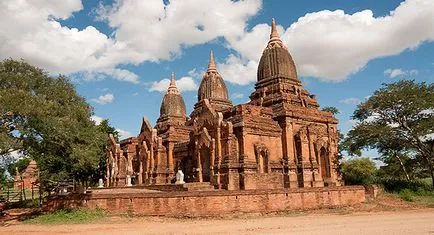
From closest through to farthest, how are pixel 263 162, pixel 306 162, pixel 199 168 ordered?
pixel 263 162, pixel 306 162, pixel 199 168

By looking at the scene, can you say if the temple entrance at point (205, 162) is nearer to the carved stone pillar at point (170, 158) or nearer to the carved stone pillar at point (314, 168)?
the carved stone pillar at point (170, 158)

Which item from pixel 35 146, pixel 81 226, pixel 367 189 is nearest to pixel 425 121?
pixel 367 189

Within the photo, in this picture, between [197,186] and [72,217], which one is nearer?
[72,217]

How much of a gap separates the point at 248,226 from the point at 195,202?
155 inches

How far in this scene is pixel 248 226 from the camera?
16.3 meters

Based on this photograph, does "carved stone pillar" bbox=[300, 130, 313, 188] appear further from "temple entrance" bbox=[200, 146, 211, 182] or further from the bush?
"temple entrance" bbox=[200, 146, 211, 182]

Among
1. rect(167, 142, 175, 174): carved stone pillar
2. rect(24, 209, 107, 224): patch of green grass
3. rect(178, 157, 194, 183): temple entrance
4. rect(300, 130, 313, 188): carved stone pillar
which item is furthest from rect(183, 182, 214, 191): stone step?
rect(167, 142, 175, 174): carved stone pillar

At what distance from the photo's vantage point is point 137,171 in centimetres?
3544

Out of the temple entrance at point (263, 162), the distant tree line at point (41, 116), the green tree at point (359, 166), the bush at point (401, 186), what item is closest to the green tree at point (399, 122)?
the bush at point (401, 186)

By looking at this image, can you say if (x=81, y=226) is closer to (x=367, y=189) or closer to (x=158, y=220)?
(x=158, y=220)

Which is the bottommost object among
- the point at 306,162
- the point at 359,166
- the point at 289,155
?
the point at 359,166

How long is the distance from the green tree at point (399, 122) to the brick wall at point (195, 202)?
9.52m

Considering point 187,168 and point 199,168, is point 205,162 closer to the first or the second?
point 199,168

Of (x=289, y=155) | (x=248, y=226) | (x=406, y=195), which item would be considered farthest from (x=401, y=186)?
(x=248, y=226)
